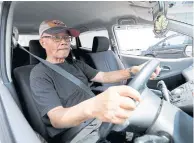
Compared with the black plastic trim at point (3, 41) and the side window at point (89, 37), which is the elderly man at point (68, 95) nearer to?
the black plastic trim at point (3, 41)

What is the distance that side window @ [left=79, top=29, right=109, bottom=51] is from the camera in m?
3.36

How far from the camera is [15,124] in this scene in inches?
52.6

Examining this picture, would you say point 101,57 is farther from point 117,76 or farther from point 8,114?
point 8,114

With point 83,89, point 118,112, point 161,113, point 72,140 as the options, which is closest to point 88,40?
point 83,89

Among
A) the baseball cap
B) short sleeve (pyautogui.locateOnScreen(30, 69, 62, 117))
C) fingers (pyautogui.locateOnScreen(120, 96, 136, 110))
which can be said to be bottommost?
short sleeve (pyautogui.locateOnScreen(30, 69, 62, 117))

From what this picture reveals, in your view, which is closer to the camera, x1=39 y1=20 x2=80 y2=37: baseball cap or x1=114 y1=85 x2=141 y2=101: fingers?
x1=114 y1=85 x2=141 y2=101: fingers

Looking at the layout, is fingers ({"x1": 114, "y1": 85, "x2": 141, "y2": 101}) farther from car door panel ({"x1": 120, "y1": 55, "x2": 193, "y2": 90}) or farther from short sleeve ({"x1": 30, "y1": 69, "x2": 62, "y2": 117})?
car door panel ({"x1": 120, "y1": 55, "x2": 193, "y2": 90})

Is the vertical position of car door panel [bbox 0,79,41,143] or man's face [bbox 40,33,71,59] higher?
man's face [bbox 40,33,71,59]

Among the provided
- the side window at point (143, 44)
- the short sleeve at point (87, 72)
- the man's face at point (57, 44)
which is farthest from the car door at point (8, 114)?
the side window at point (143, 44)

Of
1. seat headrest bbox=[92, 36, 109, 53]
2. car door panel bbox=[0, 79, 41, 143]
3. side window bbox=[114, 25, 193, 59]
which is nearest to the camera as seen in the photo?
car door panel bbox=[0, 79, 41, 143]

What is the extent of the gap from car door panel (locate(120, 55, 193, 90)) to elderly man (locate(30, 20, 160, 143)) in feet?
3.96

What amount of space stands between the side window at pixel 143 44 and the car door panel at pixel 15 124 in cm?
177

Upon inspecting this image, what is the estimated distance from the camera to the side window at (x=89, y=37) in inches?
132

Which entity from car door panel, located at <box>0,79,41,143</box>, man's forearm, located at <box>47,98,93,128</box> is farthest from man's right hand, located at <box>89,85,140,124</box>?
car door panel, located at <box>0,79,41,143</box>
